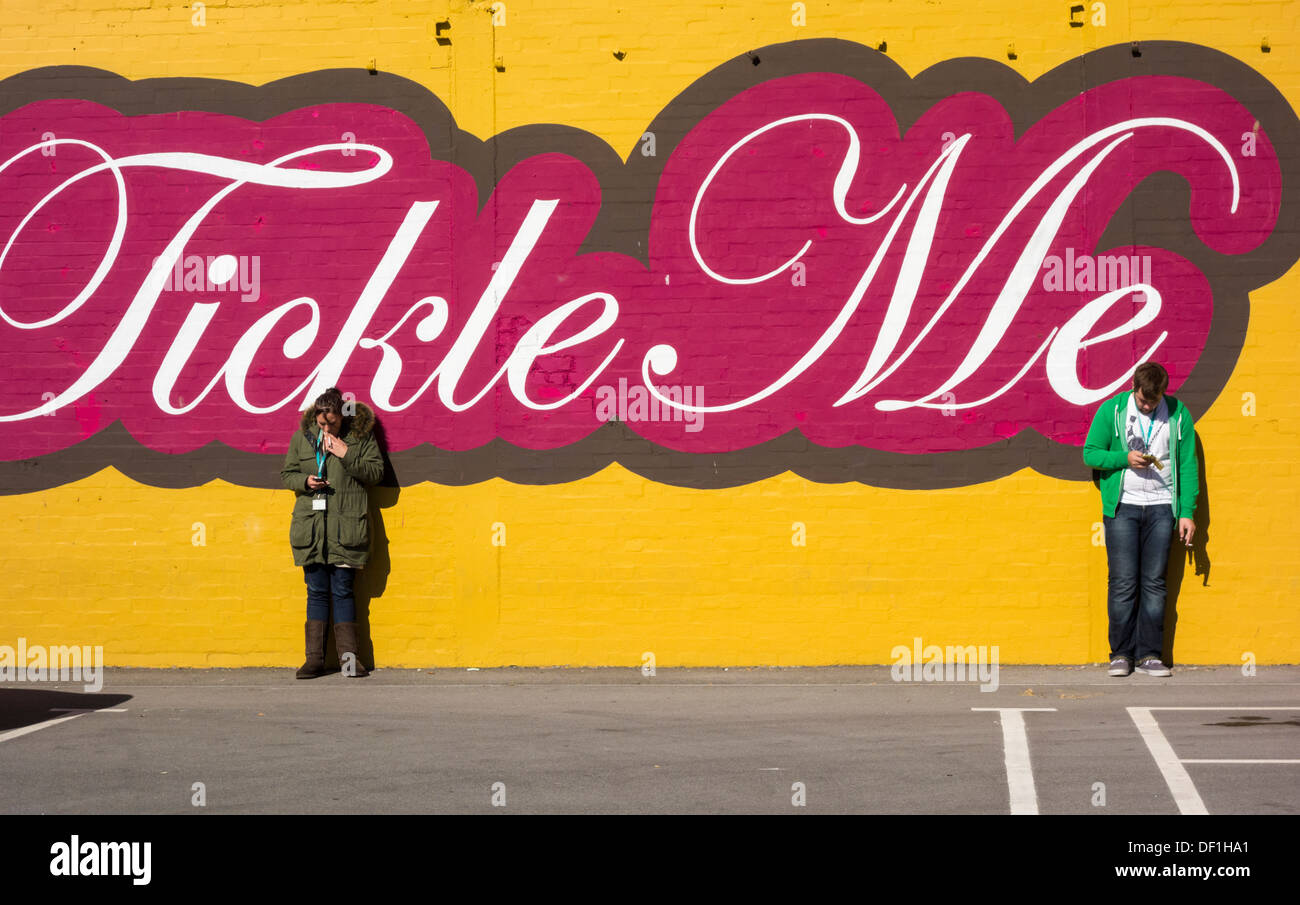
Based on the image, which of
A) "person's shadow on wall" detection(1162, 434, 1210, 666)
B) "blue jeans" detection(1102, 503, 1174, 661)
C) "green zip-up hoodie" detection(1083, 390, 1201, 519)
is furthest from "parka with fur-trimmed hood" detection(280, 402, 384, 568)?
"person's shadow on wall" detection(1162, 434, 1210, 666)

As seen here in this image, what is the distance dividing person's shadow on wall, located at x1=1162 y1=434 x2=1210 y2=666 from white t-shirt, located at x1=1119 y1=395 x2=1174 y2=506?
0.46 meters

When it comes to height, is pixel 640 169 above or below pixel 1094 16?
below

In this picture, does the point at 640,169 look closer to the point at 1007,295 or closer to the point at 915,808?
the point at 1007,295

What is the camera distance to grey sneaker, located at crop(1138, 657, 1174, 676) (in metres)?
10.1

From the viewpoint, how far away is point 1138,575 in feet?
33.6

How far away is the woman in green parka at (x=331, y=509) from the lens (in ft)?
34.8

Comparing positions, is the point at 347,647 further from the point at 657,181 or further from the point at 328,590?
the point at 657,181

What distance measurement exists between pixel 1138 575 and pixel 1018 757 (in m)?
2.99

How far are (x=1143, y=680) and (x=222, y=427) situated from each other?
706cm

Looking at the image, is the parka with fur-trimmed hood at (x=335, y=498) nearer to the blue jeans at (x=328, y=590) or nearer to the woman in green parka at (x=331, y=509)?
the woman in green parka at (x=331, y=509)

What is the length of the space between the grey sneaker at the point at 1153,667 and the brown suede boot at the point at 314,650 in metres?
5.95
